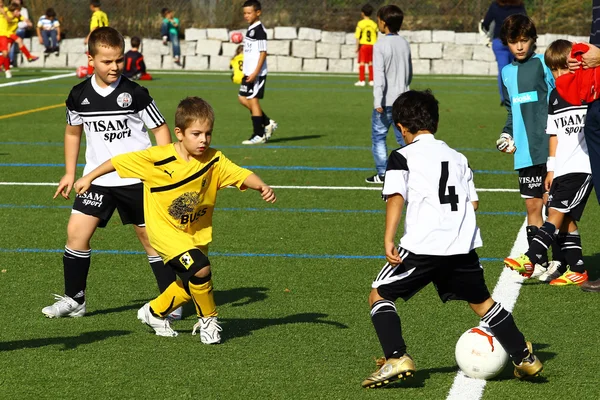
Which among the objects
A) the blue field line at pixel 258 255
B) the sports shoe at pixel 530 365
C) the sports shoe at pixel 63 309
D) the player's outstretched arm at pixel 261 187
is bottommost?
the blue field line at pixel 258 255

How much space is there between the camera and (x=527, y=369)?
5.11 m

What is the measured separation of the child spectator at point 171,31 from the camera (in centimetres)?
3185

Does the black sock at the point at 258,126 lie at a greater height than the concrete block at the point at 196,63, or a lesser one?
lesser

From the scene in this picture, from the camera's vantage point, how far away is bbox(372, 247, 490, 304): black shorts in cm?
501

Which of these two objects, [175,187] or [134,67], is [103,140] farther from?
[134,67]

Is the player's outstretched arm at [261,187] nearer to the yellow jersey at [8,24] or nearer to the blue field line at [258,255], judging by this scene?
the blue field line at [258,255]

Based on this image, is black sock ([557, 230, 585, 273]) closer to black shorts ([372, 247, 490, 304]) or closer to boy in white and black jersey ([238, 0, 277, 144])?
black shorts ([372, 247, 490, 304])

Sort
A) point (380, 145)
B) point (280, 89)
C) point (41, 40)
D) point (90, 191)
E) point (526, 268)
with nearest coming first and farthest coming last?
point (90, 191), point (526, 268), point (380, 145), point (280, 89), point (41, 40)

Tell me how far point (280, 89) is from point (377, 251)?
16.3 metres

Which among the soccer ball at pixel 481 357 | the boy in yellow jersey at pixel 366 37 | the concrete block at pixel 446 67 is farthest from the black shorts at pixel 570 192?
the concrete block at pixel 446 67

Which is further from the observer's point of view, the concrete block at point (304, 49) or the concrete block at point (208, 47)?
the concrete block at point (208, 47)

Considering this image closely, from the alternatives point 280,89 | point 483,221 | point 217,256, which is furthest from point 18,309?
point 280,89

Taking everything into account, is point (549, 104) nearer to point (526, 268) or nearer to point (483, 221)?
point (526, 268)

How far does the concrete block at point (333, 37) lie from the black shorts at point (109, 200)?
25.9m
